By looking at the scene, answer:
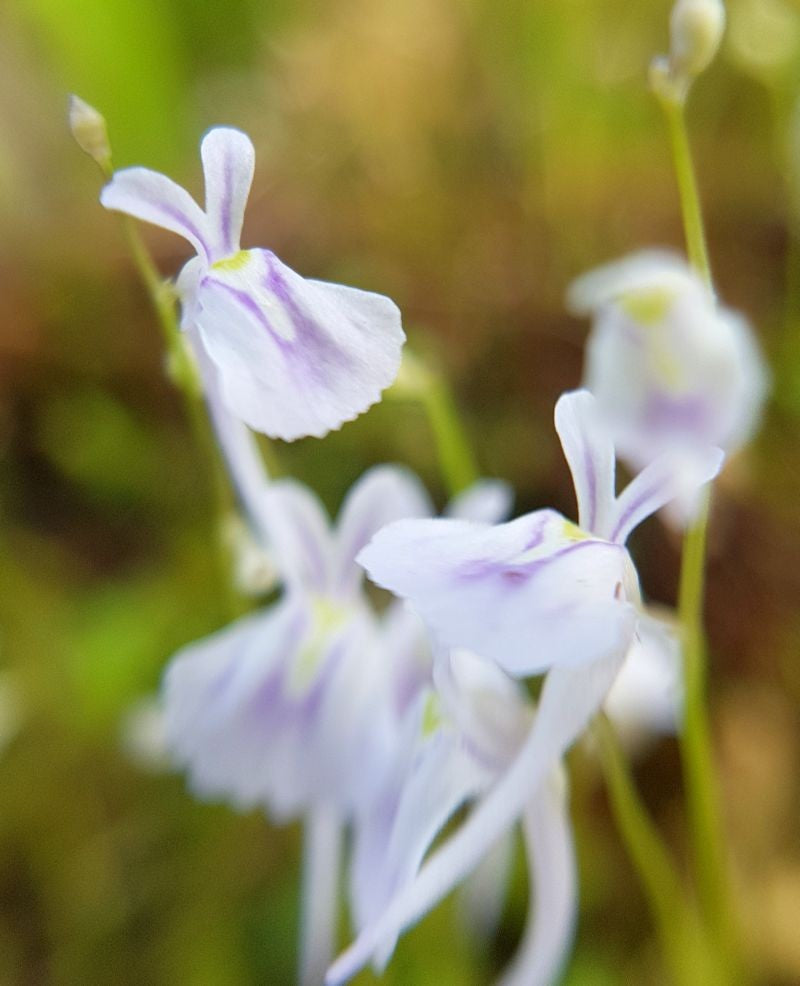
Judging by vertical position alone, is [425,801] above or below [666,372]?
below

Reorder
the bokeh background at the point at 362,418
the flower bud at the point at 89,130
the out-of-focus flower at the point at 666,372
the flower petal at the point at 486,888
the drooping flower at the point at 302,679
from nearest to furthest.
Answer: the out-of-focus flower at the point at 666,372 < the flower bud at the point at 89,130 < the drooping flower at the point at 302,679 < the flower petal at the point at 486,888 < the bokeh background at the point at 362,418

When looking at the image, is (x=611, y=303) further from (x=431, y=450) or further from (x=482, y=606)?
(x=431, y=450)

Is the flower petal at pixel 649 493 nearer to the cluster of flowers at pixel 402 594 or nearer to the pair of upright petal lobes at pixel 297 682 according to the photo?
the cluster of flowers at pixel 402 594

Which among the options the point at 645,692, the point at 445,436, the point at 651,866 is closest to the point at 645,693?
the point at 645,692

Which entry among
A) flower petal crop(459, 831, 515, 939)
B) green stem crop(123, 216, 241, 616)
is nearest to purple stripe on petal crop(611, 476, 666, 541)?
green stem crop(123, 216, 241, 616)

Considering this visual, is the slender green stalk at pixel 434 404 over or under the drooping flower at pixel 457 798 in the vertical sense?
over

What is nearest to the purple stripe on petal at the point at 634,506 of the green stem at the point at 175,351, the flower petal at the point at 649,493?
the flower petal at the point at 649,493

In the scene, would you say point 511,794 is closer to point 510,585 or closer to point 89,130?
point 510,585
